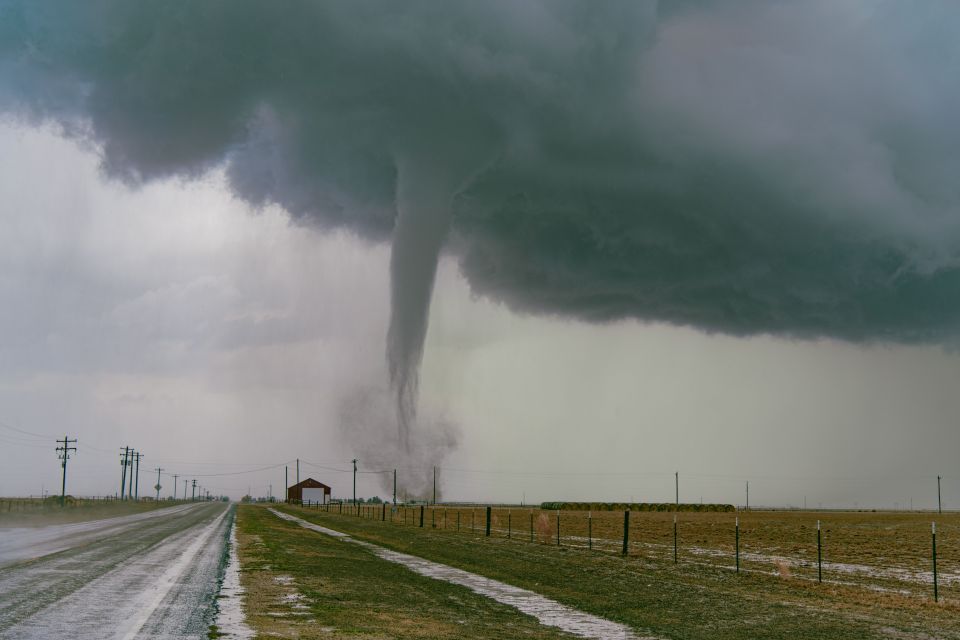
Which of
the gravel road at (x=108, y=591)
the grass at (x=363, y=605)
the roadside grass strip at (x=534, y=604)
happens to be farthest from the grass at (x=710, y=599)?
the gravel road at (x=108, y=591)

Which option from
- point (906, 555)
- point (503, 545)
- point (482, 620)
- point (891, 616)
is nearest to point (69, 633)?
point (482, 620)

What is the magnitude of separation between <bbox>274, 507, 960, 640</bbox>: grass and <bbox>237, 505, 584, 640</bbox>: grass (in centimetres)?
187

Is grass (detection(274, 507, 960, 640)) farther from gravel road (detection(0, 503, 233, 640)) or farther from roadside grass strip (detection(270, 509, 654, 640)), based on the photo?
gravel road (detection(0, 503, 233, 640))

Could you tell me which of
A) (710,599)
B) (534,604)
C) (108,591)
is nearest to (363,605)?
(534,604)


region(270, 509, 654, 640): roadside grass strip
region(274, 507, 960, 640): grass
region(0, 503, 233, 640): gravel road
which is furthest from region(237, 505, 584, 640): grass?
region(274, 507, 960, 640): grass

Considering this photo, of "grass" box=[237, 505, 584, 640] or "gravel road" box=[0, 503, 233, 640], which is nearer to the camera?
"gravel road" box=[0, 503, 233, 640]

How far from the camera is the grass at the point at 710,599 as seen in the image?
16.5m

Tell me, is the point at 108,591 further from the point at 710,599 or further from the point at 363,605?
the point at 710,599

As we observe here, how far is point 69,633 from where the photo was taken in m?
12.8

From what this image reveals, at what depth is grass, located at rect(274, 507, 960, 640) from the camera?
54.0ft

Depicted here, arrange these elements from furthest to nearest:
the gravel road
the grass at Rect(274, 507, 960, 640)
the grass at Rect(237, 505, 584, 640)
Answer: the grass at Rect(274, 507, 960, 640), the grass at Rect(237, 505, 584, 640), the gravel road

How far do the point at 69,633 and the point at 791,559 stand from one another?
3085cm

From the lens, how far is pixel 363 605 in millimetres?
17734

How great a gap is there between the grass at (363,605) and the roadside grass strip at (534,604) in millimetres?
462
